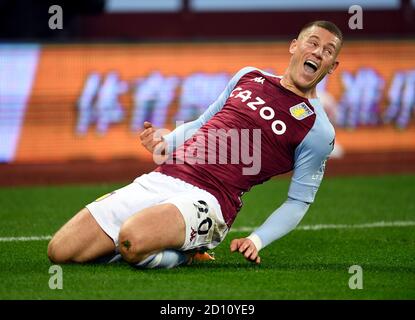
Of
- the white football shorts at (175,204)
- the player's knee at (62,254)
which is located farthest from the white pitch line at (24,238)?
the white football shorts at (175,204)

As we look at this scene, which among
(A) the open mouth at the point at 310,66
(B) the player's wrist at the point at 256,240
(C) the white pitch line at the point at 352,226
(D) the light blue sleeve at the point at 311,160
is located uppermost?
(A) the open mouth at the point at 310,66

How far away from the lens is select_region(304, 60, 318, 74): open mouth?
6.70m

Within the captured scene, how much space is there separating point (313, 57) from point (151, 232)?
169 cm

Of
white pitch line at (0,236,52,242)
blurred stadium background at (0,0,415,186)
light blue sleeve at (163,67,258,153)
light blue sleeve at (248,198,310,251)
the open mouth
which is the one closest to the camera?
light blue sleeve at (248,198,310,251)

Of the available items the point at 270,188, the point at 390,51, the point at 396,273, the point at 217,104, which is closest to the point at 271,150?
the point at 217,104

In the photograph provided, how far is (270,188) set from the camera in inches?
491

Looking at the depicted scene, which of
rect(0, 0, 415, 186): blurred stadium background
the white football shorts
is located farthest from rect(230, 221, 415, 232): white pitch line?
rect(0, 0, 415, 186): blurred stadium background

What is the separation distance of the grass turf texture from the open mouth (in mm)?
1377

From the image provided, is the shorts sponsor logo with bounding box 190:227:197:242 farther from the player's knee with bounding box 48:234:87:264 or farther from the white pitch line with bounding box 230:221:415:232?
the white pitch line with bounding box 230:221:415:232

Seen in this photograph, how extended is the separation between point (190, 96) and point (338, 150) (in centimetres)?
260

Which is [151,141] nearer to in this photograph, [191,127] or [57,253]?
[191,127]

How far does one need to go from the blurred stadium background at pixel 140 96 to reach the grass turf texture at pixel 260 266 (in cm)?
430

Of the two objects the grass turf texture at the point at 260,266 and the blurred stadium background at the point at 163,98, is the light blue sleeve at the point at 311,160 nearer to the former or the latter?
the grass turf texture at the point at 260,266

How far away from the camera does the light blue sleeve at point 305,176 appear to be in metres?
6.56
